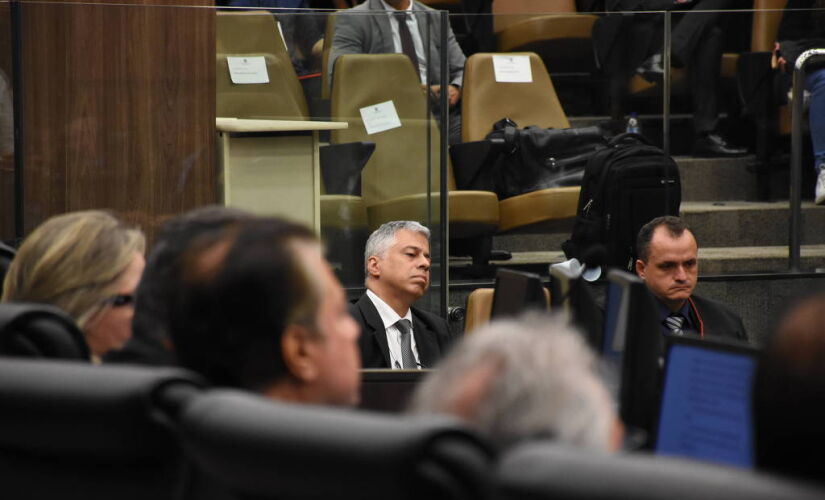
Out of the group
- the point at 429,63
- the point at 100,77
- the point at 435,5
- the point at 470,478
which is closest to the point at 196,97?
the point at 100,77

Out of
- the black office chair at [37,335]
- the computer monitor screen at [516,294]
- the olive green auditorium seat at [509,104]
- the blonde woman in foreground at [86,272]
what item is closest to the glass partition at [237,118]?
the olive green auditorium seat at [509,104]

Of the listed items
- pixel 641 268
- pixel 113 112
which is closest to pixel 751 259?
pixel 641 268

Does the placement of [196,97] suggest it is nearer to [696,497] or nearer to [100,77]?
[100,77]

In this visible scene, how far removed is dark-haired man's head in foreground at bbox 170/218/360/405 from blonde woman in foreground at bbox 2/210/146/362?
59cm

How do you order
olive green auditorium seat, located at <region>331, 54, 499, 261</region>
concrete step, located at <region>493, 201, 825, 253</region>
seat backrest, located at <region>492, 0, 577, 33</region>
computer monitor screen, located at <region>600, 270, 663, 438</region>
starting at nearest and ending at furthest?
computer monitor screen, located at <region>600, 270, 663, 438</region>, olive green auditorium seat, located at <region>331, 54, 499, 261</region>, concrete step, located at <region>493, 201, 825, 253</region>, seat backrest, located at <region>492, 0, 577, 33</region>

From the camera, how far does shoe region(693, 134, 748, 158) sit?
5586 mm

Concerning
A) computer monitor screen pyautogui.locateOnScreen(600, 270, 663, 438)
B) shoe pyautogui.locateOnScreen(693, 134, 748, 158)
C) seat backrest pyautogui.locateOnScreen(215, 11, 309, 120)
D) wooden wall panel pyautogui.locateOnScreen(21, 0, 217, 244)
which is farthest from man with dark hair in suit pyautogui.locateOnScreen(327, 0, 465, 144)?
computer monitor screen pyautogui.locateOnScreen(600, 270, 663, 438)

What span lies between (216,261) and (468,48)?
3.93 meters

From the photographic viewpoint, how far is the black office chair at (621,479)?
2.72ft

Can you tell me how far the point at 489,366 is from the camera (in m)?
1.11

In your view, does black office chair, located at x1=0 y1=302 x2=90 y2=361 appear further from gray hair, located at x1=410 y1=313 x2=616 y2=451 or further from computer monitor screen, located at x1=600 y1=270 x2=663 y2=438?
computer monitor screen, located at x1=600 y1=270 x2=663 y2=438

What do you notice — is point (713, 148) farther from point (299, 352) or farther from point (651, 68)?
point (299, 352)

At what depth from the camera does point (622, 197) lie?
4.98 metres

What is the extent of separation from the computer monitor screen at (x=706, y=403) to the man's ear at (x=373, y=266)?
94.3 inches
